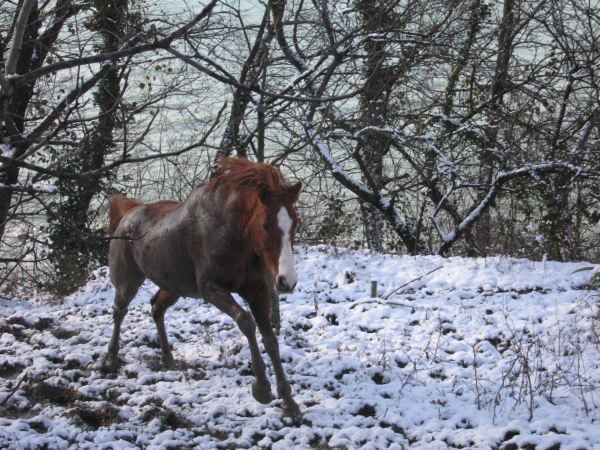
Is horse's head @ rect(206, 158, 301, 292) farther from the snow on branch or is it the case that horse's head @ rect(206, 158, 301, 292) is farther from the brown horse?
the snow on branch

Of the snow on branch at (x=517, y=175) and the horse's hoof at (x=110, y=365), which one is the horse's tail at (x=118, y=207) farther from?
the snow on branch at (x=517, y=175)

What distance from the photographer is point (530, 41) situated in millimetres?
10656

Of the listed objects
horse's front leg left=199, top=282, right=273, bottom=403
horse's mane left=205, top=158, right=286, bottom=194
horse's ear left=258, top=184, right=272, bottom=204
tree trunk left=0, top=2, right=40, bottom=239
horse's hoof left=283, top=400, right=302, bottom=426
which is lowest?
horse's hoof left=283, top=400, right=302, bottom=426

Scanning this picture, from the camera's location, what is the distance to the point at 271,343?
480 centimetres

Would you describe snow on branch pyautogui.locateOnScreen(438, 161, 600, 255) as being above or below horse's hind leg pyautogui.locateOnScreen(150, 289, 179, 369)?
above

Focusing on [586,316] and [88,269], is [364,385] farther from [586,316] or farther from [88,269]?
Answer: [88,269]

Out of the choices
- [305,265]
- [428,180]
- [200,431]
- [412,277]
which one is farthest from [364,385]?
[428,180]

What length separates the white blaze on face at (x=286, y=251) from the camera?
4.21m

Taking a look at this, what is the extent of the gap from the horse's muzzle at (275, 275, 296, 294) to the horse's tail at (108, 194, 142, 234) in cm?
295

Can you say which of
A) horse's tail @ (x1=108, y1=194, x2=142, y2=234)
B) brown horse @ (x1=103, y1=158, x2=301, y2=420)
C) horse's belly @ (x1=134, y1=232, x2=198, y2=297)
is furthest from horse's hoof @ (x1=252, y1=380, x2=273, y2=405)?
horse's tail @ (x1=108, y1=194, x2=142, y2=234)

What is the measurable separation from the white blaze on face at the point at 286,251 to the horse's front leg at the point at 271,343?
0.70 meters

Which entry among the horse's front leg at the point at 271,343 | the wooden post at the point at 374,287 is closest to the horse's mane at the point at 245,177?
the horse's front leg at the point at 271,343

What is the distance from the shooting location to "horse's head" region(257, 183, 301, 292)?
434 centimetres

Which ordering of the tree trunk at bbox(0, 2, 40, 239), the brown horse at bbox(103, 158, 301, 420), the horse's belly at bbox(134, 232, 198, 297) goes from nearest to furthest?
1. the tree trunk at bbox(0, 2, 40, 239)
2. the brown horse at bbox(103, 158, 301, 420)
3. the horse's belly at bbox(134, 232, 198, 297)
